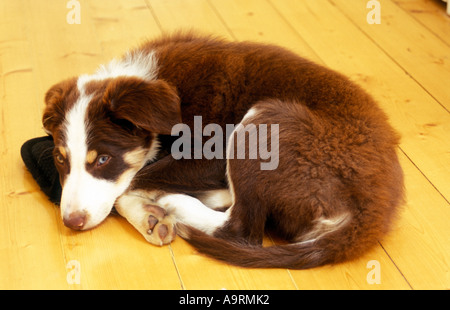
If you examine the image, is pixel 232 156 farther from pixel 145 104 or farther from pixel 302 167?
pixel 145 104

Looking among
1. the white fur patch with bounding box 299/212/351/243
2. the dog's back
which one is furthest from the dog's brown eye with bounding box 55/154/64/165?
the white fur patch with bounding box 299/212/351/243

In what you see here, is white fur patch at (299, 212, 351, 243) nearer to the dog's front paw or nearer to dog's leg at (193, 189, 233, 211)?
dog's leg at (193, 189, 233, 211)

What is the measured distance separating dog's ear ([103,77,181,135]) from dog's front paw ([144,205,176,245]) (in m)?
0.34

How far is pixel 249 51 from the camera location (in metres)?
2.65

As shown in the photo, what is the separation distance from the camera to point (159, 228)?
93.0 inches

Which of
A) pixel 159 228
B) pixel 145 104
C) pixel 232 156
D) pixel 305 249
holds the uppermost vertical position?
pixel 145 104

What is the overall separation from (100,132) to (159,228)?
44 cm

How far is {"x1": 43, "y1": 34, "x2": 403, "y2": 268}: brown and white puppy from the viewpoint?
221 centimetres

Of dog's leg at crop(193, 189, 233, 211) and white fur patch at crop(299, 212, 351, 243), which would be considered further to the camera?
dog's leg at crop(193, 189, 233, 211)

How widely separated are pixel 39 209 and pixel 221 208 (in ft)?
2.57

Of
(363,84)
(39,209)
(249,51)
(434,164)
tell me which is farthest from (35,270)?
(363,84)

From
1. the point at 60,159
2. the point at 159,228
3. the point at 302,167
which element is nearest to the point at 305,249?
the point at 302,167
